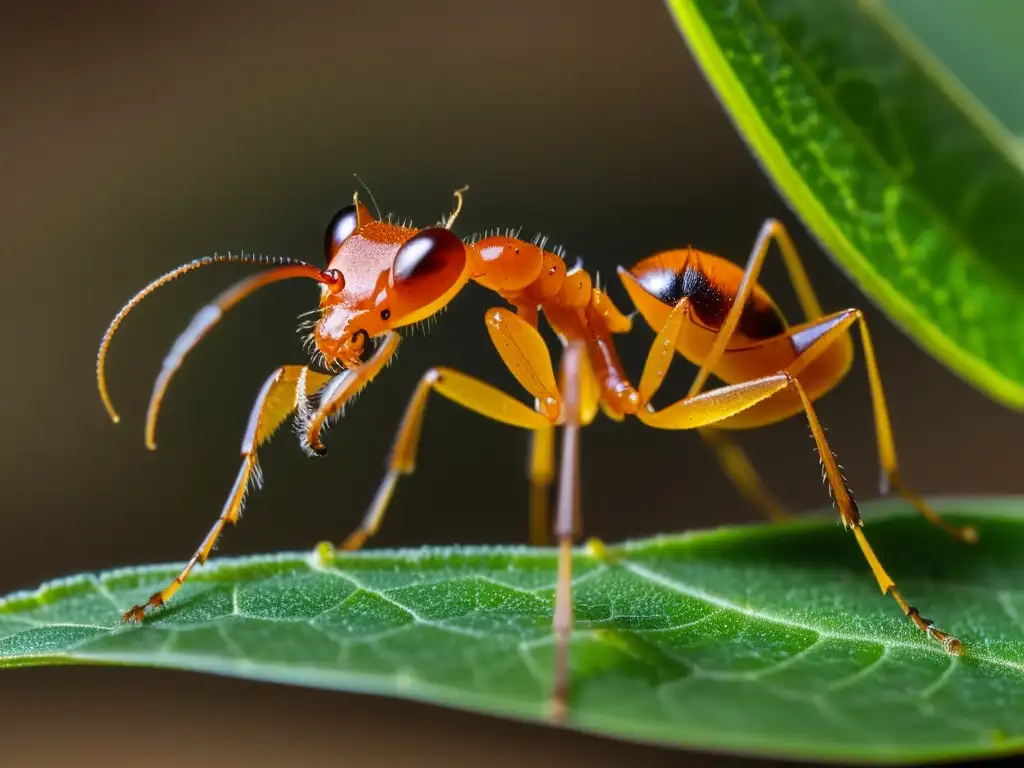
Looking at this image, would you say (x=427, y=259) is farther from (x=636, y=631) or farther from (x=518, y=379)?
(x=636, y=631)

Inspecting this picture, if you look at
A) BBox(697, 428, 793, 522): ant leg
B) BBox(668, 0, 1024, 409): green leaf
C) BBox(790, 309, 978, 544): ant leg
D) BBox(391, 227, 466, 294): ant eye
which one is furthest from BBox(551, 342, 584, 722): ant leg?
BBox(697, 428, 793, 522): ant leg

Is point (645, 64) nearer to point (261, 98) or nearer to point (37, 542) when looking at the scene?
point (261, 98)

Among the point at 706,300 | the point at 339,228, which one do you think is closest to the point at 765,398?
the point at 706,300

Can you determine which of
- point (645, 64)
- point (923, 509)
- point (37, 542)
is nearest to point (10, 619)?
point (923, 509)

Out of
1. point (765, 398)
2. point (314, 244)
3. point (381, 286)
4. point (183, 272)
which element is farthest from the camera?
point (314, 244)

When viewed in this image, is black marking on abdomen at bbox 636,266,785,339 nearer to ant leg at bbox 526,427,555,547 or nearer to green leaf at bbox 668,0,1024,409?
ant leg at bbox 526,427,555,547

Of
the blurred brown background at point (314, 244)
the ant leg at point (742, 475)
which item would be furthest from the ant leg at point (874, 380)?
the blurred brown background at point (314, 244)

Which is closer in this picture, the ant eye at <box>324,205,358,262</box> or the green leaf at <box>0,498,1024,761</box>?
the green leaf at <box>0,498,1024,761</box>
